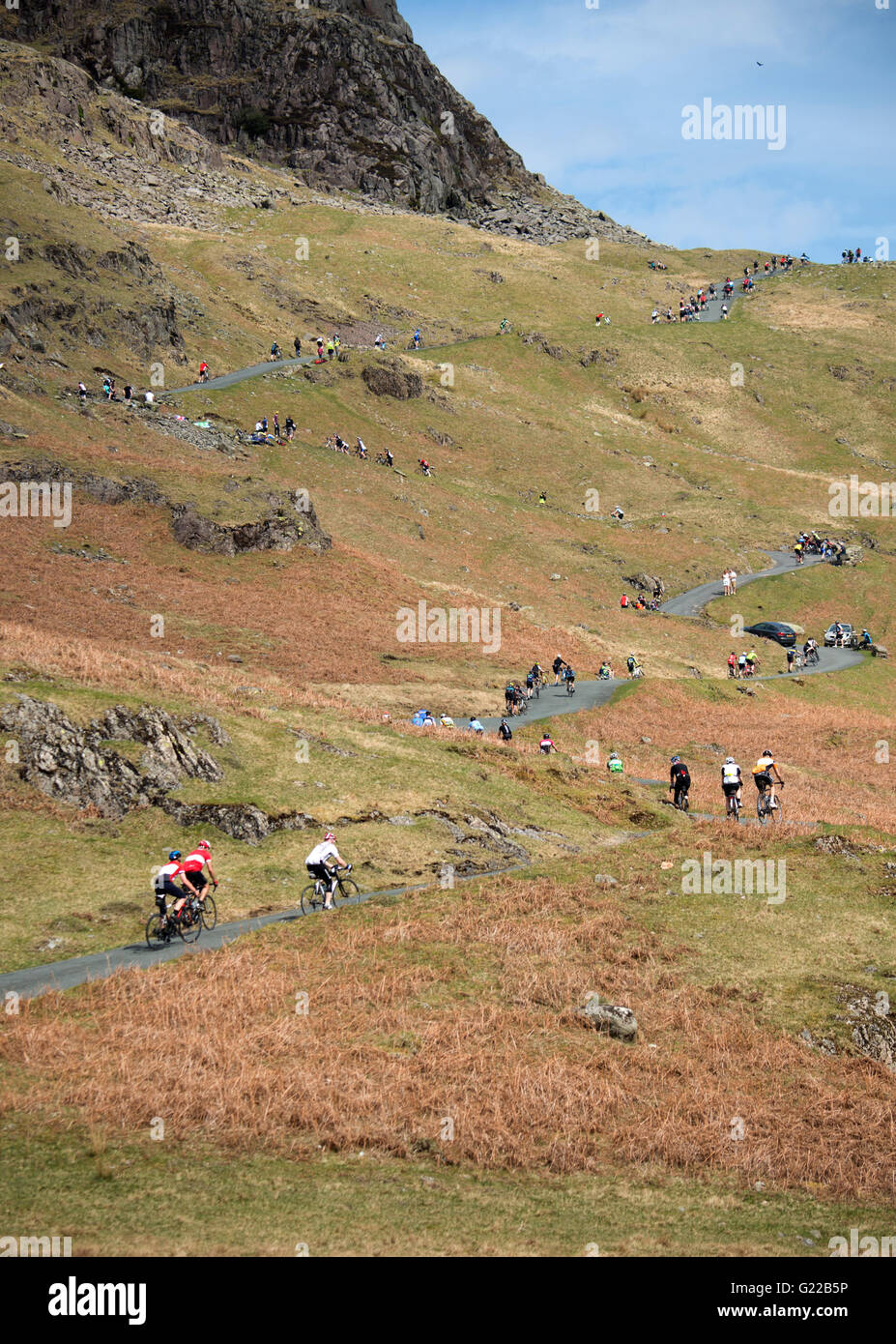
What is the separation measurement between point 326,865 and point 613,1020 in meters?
8.71

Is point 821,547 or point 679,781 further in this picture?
point 821,547

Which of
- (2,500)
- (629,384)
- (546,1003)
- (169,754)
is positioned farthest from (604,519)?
(546,1003)

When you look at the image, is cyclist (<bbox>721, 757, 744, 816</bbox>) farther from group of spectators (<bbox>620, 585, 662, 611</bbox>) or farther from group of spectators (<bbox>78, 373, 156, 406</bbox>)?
group of spectators (<bbox>78, 373, 156, 406</bbox>)

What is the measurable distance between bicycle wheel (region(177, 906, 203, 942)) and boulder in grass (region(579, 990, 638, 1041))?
9153 mm

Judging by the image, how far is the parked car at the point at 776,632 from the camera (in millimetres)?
82875

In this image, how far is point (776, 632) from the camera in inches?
3295

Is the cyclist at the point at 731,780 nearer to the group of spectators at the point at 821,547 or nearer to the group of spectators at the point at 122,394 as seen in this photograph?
the group of spectators at the point at 122,394

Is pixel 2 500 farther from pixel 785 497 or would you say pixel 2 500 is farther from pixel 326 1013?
pixel 785 497

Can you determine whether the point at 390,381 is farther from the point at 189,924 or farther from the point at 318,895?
the point at 189,924

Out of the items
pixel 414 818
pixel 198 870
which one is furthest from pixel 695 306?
pixel 198 870

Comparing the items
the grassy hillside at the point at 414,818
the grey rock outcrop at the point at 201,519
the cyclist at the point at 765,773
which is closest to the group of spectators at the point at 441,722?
the grassy hillside at the point at 414,818

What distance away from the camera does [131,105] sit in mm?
169625

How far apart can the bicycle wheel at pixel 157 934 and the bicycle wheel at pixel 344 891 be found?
461 centimetres
